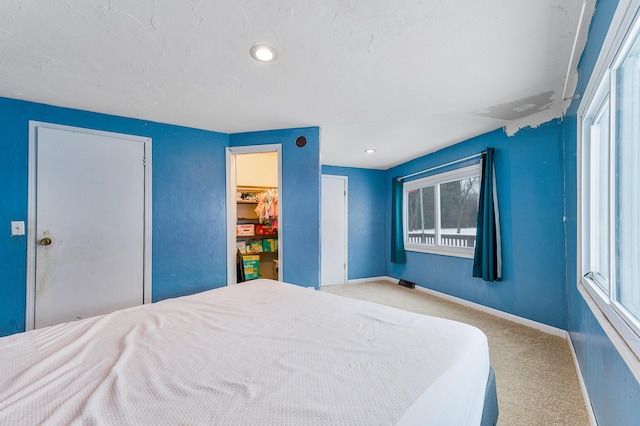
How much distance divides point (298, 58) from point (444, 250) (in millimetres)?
3188

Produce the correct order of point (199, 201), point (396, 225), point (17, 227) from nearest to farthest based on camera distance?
point (17, 227), point (199, 201), point (396, 225)

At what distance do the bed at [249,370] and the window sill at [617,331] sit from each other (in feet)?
1.37

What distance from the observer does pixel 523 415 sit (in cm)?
146

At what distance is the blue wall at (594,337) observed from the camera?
95 cm

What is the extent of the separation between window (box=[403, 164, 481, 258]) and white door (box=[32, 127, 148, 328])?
3.66 meters

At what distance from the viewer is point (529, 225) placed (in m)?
2.66

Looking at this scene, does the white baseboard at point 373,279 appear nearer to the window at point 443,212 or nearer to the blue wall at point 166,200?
the window at point 443,212

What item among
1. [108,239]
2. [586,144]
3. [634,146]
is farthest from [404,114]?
[108,239]

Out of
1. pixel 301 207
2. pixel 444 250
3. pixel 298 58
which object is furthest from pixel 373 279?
pixel 298 58

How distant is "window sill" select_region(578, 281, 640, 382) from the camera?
84 cm

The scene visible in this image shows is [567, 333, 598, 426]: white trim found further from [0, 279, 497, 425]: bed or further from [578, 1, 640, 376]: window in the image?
[0, 279, 497, 425]: bed

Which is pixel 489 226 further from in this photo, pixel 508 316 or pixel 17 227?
pixel 17 227

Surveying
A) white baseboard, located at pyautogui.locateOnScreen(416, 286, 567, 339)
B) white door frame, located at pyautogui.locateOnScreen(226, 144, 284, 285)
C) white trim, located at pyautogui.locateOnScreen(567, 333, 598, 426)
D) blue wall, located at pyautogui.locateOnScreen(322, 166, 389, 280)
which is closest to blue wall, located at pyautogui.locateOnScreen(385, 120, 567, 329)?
white baseboard, located at pyautogui.locateOnScreen(416, 286, 567, 339)

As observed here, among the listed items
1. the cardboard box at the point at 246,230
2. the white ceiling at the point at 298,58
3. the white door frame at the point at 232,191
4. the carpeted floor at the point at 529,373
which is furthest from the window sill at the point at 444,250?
the cardboard box at the point at 246,230
